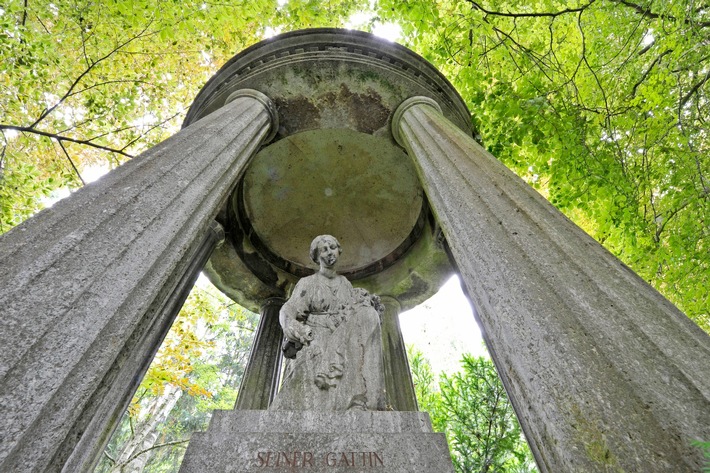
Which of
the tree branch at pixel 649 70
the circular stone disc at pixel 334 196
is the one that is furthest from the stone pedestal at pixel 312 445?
the tree branch at pixel 649 70

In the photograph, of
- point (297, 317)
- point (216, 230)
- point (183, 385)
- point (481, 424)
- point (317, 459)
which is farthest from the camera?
point (183, 385)

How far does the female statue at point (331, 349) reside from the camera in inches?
143

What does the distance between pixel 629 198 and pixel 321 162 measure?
5492 mm

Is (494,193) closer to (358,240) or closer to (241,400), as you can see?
(241,400)

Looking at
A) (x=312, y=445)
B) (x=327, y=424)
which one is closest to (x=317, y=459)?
(x=312, y=445)

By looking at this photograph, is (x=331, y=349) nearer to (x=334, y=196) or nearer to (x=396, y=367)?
(x=396, y=367)

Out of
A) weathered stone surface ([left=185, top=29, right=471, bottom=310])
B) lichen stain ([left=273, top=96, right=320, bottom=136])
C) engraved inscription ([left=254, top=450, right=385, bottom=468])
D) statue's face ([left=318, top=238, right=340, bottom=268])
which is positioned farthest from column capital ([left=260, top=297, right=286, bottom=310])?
engraved inscription ([left=254, top=450, right=385, bottom=468])

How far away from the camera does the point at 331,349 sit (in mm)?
4031

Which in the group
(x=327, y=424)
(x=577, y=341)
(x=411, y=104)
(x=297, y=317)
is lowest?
(x=577, y=341)

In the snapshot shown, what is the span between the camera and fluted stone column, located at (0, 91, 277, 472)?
1.74 m

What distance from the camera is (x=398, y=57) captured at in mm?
6141

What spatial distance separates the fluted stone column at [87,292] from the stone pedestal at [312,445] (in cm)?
77

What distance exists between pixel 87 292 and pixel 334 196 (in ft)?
22.3

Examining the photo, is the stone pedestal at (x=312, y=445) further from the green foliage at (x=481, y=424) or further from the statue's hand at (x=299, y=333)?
the green foliage at (x=481, y=424)
